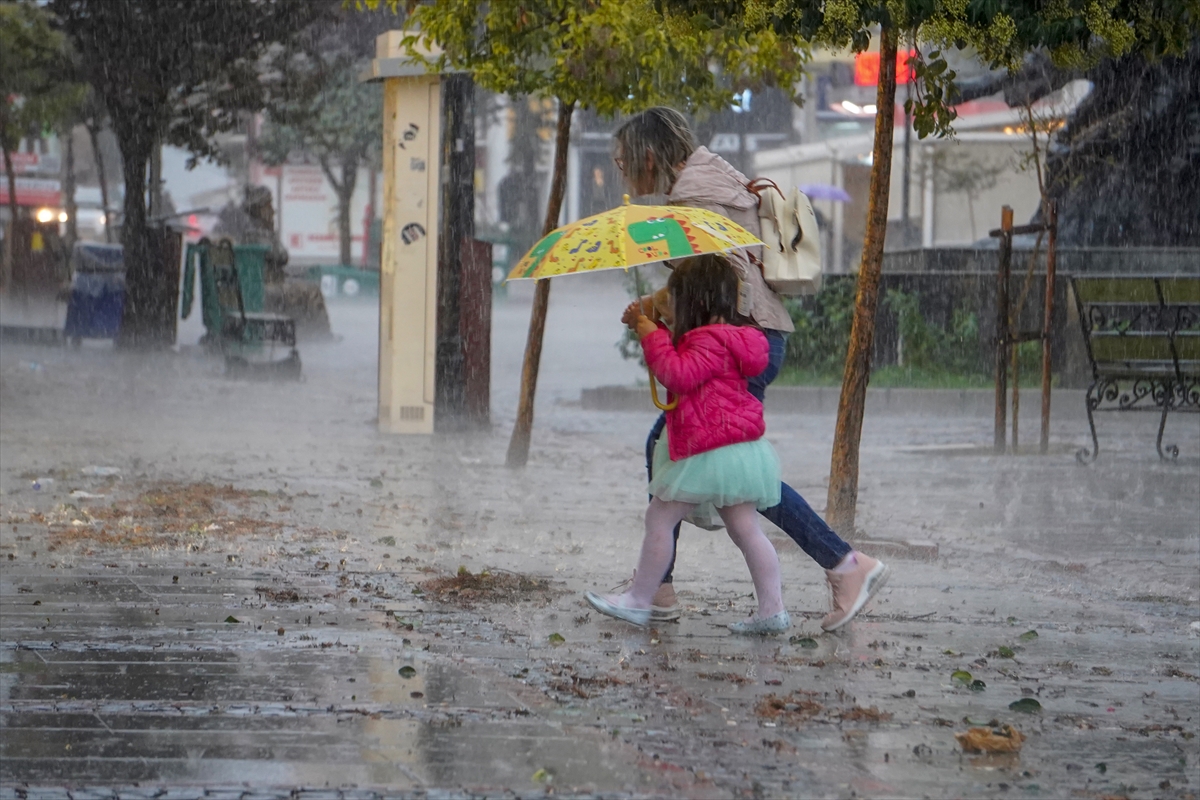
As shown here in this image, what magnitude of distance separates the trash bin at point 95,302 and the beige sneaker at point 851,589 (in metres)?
16.3

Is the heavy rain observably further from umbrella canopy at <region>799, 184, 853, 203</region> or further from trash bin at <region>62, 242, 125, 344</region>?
umbrella canopy at <region>799, 184, 853, 203</region>

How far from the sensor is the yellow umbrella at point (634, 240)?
4.70 metres

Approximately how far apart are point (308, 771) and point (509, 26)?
6296mm

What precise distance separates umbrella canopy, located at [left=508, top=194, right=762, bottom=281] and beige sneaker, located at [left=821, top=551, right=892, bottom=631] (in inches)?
45.2

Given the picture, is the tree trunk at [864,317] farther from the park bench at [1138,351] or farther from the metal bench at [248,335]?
the metal bench at [248,335]

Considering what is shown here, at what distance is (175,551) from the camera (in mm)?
6691

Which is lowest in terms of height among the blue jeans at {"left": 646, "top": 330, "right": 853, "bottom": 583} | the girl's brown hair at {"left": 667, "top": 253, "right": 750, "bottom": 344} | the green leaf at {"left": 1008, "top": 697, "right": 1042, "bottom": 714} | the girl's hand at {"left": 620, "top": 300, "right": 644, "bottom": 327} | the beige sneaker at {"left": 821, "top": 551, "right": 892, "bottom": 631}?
the green leaf at {"left": 1008, "top": 697, "right": 1042, "bottom": 714}

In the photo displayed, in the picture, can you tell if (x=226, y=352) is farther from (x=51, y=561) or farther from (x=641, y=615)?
(x=641, y=615)

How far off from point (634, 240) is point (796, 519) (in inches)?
45.7

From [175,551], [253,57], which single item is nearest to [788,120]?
[253,57]

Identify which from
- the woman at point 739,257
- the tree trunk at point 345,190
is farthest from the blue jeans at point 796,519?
the tree trunk at point 345,190

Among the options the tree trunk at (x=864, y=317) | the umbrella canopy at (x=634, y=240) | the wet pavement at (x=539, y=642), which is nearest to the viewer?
the wet pavement at (x=539, y=642)

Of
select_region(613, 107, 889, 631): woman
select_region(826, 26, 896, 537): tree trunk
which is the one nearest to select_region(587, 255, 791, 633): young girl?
select_region(613, 107, 889, 631): woman

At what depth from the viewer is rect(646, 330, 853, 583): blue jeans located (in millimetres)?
5293
